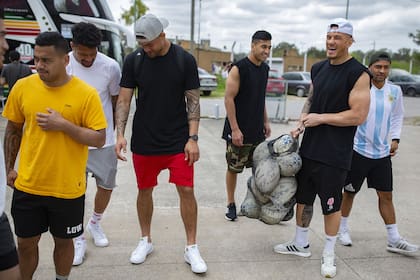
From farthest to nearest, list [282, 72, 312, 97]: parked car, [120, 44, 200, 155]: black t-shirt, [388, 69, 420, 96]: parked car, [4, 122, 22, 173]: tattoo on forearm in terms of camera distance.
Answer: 1. [388, 69, 420, 96]: parked car
2. [282, 72, 312, 97]: parked car
3. [120, 44, 200, 155]: black t-shirt
4. [4, 122, 22, 173]: tattoo on forearm

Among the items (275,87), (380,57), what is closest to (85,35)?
(380,57)

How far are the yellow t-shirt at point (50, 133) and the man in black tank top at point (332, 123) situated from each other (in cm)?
160

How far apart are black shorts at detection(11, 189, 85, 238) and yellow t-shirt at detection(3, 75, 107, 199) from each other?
45 millimetres

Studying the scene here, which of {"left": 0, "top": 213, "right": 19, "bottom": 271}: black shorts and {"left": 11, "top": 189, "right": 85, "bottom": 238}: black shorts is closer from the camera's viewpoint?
{"left": 0, "top": 213, "right": 19, "bottom": 271}: black shorts

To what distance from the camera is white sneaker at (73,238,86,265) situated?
316 cm

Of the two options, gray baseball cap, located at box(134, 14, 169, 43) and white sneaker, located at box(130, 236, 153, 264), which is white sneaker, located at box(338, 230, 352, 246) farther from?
gray baseball cap, located at box(134, 14, 169, 43)

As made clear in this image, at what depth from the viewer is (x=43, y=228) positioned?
2455mm

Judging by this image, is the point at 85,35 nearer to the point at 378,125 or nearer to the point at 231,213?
the point at 231,213

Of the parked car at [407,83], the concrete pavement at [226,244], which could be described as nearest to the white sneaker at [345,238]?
the concrete pavement at [226,244]

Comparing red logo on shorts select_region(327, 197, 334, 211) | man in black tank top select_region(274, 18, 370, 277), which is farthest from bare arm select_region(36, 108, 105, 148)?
red logo on shorts select_region(327, 197, 334, 211)

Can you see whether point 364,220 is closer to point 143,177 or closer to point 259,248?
point 259,248

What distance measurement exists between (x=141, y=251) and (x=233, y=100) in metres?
1.66

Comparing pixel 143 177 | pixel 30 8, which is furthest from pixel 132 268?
pixel 30 8

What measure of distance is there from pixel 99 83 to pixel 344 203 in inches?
92.1
